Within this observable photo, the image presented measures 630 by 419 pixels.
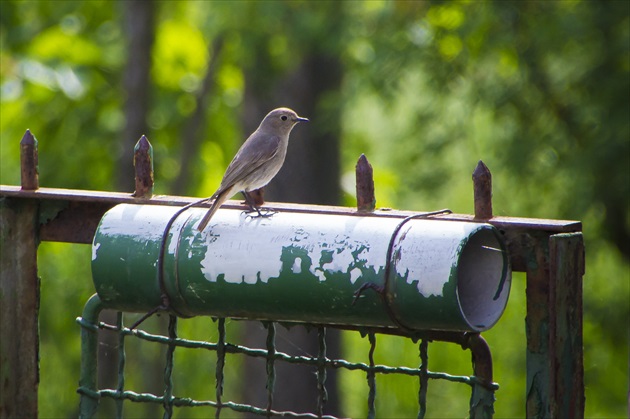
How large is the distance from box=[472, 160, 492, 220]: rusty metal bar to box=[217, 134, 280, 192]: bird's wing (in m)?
1.84

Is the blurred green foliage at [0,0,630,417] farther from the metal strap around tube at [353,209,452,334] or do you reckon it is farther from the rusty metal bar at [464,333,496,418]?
the metal strap around tube at [353,209,452,334]

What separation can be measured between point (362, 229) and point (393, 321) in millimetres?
233

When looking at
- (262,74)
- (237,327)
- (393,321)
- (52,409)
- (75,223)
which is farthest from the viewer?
(237,327)

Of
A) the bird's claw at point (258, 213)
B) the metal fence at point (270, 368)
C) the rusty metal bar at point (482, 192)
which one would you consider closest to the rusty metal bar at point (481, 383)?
the metal fence at point (270, 368)

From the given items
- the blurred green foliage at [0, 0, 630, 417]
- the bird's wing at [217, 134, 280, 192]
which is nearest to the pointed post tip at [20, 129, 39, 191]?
the bird's wing at [217, 134, 280, 192]

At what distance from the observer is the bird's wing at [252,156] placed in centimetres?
429

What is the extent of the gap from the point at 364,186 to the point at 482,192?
33 centimetres

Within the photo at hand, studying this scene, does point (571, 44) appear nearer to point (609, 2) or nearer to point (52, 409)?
point (609, 2)

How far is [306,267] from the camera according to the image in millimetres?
2305

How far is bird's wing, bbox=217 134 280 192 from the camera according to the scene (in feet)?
14.1

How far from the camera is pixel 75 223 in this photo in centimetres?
285

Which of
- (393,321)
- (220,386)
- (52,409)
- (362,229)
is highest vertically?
(362,229)

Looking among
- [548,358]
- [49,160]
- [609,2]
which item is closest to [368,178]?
[548,358]

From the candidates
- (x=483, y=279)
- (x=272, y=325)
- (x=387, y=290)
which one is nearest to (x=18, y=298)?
(x=272, y=325)
